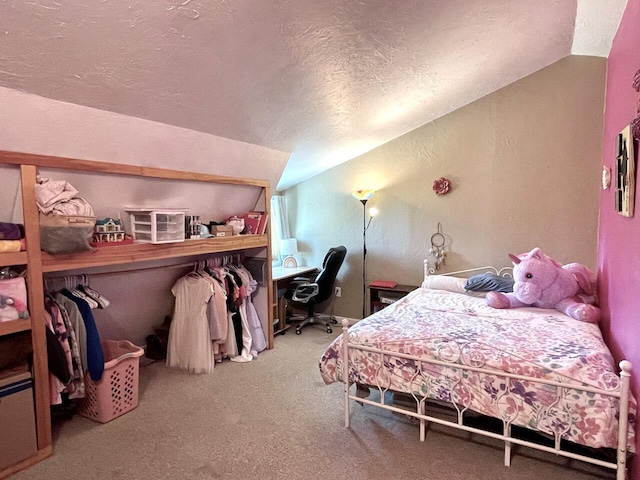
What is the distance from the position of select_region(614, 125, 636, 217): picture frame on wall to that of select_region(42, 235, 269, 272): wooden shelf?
2.78 metres

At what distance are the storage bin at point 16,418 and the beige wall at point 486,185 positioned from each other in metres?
3.18

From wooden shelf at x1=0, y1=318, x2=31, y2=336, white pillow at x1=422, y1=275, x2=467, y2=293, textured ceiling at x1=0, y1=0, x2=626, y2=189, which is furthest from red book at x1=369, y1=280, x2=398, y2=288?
wooden shelf at x1=0, y1=318, x2=31, y2=336

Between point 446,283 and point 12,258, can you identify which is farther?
point 446,283

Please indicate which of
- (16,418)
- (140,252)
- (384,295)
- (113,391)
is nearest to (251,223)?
(140,252)

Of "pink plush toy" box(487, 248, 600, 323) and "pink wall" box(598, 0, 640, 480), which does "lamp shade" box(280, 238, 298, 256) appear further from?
"pink wall" box(598, 0, 640, 480)

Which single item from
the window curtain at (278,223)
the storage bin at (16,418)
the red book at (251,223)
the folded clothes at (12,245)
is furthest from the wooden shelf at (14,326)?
the window curtain at (278,223)

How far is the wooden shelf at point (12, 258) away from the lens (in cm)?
195

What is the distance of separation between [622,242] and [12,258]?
10.9 feet

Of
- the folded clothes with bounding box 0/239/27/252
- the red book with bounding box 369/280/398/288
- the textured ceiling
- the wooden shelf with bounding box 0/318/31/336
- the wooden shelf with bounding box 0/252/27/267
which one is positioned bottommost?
the red book with bounding box 369/280/398/288

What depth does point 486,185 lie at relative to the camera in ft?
12.3

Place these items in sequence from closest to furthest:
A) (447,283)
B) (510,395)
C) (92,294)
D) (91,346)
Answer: (510,395) < (91,346) < (92,294) < (447,283)

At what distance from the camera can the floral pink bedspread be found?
68.6 inches

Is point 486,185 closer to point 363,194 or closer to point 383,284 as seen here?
point 363,194

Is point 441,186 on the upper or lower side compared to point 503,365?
upper
